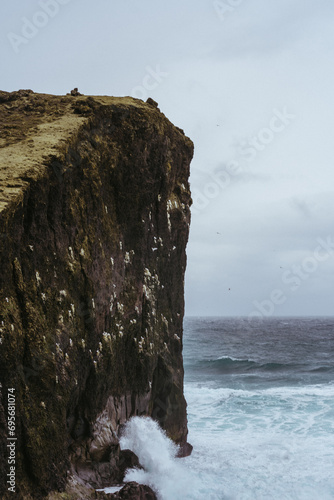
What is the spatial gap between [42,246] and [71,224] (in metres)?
1.13

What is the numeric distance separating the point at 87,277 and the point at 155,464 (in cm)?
545

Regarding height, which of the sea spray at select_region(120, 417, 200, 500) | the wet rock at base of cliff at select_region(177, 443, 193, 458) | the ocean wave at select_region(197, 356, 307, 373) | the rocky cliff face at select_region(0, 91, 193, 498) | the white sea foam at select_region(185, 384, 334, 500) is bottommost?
the ocean wave at select_region(197, 356, 307, 373)

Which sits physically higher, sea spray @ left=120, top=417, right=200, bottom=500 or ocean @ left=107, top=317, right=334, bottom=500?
sea spray @ left=120, top=417, right=200, bottom=500

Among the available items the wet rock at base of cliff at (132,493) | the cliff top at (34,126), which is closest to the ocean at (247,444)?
the wet rock at base of cliff at (132,493)

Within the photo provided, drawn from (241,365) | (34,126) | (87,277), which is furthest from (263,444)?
(241,365)

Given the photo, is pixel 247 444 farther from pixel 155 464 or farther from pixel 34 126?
pixel 34 126

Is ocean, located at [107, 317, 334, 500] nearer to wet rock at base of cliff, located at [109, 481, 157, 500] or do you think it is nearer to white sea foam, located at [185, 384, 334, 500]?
white sea foam, located at [185, 384, 334, 500]

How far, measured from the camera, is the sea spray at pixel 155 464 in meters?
11.0

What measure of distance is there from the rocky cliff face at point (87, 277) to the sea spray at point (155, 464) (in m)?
0.42

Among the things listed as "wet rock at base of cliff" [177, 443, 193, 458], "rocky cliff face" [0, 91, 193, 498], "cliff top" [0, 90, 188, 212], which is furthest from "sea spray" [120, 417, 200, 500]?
"cliff top" [0, 90, 188, 212]

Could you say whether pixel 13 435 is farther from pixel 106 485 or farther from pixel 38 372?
pixel 106 485

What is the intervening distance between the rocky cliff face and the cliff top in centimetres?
3

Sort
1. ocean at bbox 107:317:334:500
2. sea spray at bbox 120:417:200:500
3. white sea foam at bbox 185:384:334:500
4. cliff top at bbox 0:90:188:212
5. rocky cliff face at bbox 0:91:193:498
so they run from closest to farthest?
rocky cliff face at bbox 0:91:193:498, cliff top at bbox 0:90:188:212, sea spray at bbox 120:417:200:500, ocean at bbox 107:317:334:500, white sea foam at bbox 185:384:334:500

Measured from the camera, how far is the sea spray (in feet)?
36.2
